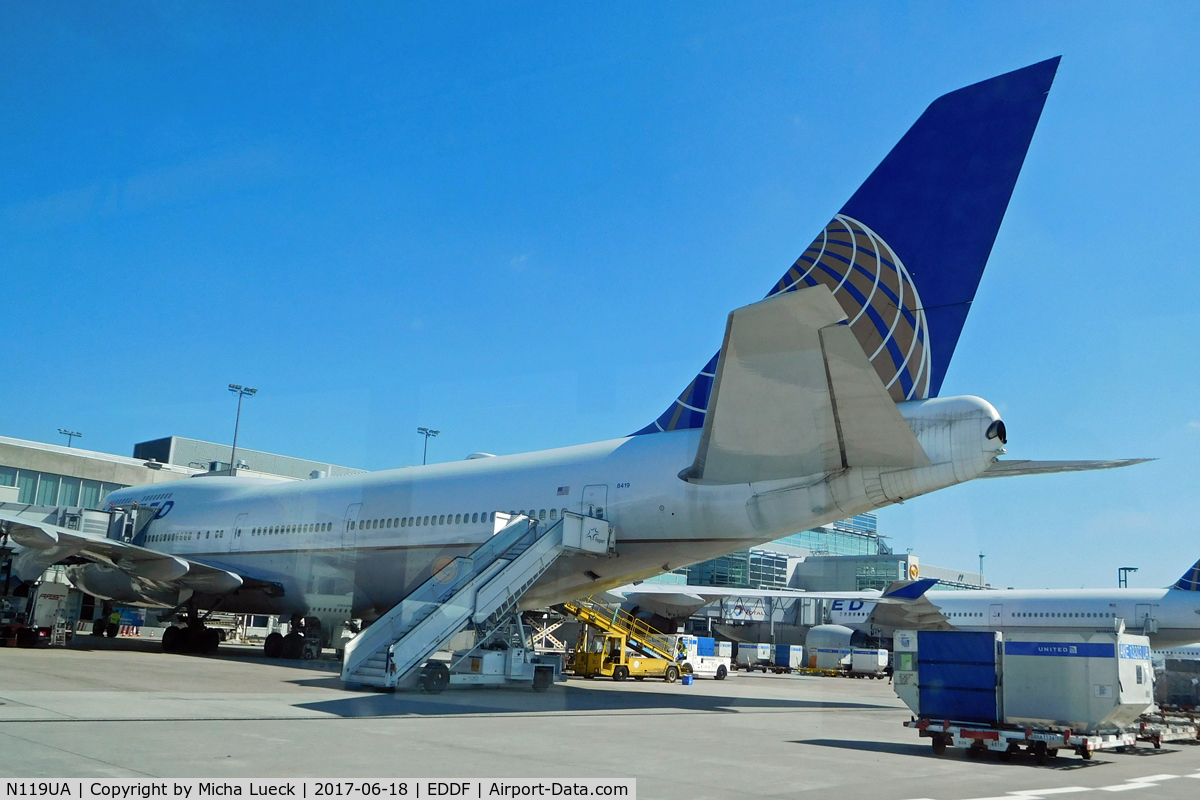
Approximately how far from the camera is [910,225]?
46.1 ft

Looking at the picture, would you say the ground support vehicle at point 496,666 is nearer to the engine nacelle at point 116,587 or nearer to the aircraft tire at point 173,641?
the aircraft tire at point 173,641

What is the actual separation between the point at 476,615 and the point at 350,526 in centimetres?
761

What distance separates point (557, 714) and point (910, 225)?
8.66 m

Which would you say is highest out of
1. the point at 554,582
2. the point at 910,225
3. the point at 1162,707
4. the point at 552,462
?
the point at 910,225

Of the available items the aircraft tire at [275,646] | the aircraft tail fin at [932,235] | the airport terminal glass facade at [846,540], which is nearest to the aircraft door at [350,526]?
the aircraft tire at [275,646]

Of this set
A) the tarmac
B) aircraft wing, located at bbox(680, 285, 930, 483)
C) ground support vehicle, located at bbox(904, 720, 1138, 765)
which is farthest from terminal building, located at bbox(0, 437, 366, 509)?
ground support vehicle, located at bbox(904, 720, 1138, 765)

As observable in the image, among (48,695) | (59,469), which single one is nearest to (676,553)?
(48,695)

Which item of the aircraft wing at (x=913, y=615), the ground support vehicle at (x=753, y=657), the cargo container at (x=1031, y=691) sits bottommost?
the ground support vehicle at (x=753, y=657)

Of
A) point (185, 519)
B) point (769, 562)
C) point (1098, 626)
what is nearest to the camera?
point (185, 519)

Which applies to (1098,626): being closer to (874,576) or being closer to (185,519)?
(874,576)

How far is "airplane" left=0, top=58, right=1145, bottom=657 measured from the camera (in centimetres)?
1162

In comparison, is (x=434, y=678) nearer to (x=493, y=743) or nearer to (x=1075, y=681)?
(x=493, y=743)

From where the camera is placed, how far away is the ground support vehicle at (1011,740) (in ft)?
32.1

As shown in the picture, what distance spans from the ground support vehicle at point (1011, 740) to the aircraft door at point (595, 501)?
6.80 metres
